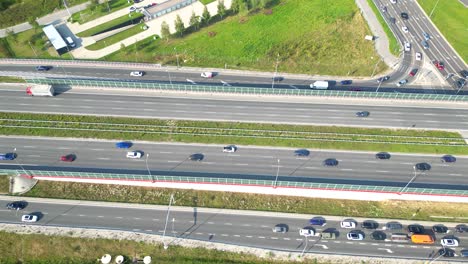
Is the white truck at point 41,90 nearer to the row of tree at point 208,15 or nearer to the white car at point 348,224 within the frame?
the row of tree at point 208,15

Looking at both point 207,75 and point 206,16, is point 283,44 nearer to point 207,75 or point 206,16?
point 206,16

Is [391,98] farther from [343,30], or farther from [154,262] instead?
[154,262]

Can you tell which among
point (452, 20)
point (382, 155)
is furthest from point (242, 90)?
point (452, 20)

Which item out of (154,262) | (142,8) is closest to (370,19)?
(142,8)

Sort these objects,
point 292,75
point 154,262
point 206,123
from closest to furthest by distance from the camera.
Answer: point 154,262 < point 206,123 < point 292,75

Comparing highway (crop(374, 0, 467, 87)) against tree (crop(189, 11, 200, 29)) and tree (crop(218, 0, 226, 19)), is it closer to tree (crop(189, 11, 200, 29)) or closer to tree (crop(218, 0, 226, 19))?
tree (crop(218, 0, 226, 19))

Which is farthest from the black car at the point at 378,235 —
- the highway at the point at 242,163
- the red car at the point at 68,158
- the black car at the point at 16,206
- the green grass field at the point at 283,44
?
the black car at the point at 16,206

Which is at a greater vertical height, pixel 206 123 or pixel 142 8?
pixel 142 8
